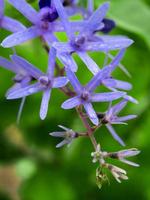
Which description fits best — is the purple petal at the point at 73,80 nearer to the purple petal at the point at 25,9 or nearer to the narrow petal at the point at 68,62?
the narrow petal at the point at 68,62

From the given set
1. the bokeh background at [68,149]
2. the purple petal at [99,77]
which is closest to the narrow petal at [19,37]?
the purple petal at [99,77]

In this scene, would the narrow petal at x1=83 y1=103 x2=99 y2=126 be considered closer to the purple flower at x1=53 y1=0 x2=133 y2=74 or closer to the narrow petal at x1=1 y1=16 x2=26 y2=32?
the purple flower at x1=53 y1=0 x2=133 y2=74

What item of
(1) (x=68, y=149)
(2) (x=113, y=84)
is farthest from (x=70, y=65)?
(1) (x=68, y=149)

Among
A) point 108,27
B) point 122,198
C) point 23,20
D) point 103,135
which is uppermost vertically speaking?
point 23,20

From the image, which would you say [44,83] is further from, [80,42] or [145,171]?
[145,171]

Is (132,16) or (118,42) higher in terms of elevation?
(132,16)

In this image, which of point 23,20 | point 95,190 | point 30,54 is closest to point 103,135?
point 95,190

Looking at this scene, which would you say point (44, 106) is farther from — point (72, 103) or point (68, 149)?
point (68, 149)
